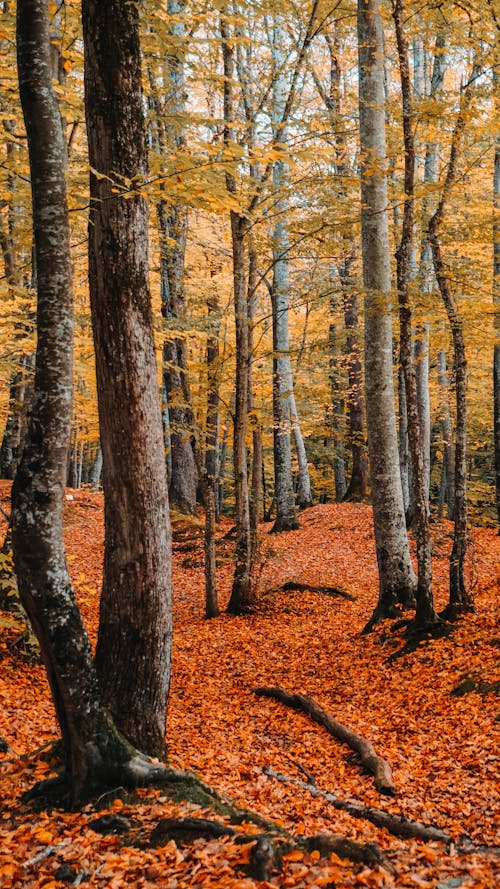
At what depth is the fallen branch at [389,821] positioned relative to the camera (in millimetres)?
4062

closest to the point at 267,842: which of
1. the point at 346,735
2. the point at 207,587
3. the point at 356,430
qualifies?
the point at 346,735

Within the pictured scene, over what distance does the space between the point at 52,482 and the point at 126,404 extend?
753 millimetres

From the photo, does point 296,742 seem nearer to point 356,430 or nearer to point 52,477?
point 52,477

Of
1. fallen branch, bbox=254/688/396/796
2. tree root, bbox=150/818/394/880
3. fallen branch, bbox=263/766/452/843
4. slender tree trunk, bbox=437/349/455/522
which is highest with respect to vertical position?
slender tree trunk, bbox=437/349/455/522

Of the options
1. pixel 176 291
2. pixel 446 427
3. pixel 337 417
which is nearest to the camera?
pixel 176 291

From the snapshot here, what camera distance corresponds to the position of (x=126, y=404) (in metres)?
4.26

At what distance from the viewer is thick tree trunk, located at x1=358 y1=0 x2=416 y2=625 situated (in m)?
8.77

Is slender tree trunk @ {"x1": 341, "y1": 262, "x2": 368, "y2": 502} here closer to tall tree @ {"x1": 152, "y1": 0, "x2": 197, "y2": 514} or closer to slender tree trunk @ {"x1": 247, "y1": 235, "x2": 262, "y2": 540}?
slender tree trunk @ {"x1": 247, "y1": 235, "x2": 262, "y2": 540}

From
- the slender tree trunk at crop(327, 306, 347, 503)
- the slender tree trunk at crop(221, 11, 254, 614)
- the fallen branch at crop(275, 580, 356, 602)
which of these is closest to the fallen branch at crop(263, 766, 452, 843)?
the slender tree trunk at crop(221, 11, 254, 614)

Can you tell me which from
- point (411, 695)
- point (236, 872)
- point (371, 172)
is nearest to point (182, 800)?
point (236, 872)

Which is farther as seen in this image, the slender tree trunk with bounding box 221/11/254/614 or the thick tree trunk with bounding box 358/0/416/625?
the slender tree trunk with bounding box 221/11/254/614

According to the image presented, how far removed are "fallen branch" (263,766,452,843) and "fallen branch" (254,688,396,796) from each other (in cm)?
36

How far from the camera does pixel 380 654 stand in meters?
7.84

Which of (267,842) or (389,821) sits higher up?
(267,842)
